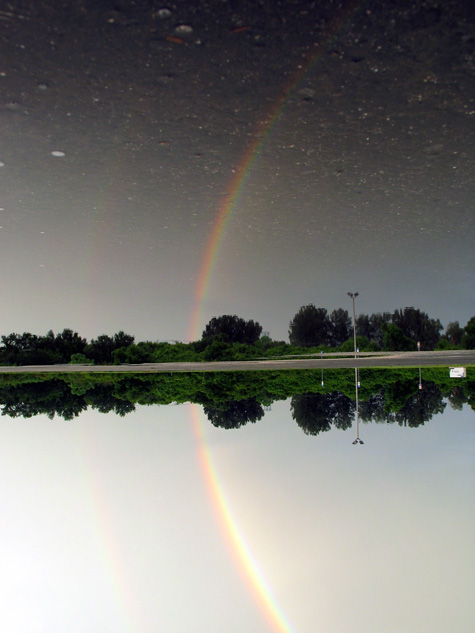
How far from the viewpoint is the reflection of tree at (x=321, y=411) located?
22.6ft

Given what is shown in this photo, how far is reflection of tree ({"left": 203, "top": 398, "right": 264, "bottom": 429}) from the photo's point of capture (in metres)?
7.30

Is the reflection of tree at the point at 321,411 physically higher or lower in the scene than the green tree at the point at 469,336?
lower

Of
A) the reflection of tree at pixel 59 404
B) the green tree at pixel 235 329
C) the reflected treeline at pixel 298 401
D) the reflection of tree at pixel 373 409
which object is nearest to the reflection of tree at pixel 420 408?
the reflected treeline at pixel 298 401

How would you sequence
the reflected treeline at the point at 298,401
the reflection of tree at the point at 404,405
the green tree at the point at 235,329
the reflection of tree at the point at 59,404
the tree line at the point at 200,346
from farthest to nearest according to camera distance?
the green tree at the point at 235,329 → the tree line at the point at 200,346 → the reflection of tree at the point at 59,404 → the reflected treeline at the point at 298,401 → the reflection of tree at the point at 404,405

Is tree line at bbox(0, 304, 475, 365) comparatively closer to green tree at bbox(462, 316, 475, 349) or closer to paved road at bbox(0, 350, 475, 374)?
green tree at bbox(462, 316, 475, 349)

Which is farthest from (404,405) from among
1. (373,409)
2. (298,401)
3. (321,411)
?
(298,401)

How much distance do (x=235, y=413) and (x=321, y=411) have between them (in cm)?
124

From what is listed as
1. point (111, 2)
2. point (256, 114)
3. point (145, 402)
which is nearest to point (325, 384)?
point (145, 402)

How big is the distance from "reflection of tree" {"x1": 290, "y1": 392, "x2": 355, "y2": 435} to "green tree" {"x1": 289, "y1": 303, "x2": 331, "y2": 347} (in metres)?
60.1

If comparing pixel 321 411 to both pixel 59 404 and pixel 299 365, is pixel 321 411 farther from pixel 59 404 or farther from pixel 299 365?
pixel 299 365

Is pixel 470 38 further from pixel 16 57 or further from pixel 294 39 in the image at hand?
pixel 16 57

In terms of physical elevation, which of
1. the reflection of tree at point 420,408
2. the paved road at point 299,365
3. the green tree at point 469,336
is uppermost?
the green tree at point 469,336

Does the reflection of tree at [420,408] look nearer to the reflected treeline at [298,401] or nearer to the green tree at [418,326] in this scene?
the reflected treeline at [298,401]

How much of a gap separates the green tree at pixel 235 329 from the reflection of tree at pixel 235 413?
53192 mm
